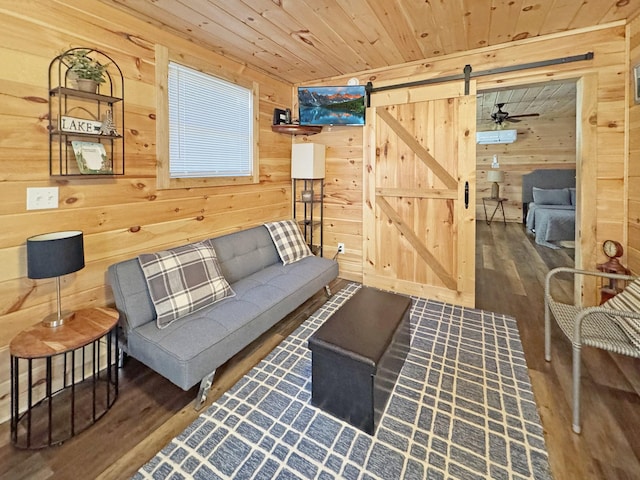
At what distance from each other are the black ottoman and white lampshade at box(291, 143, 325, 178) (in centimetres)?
197

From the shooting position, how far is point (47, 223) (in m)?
1.87

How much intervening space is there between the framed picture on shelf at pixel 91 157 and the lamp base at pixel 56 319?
0.84m

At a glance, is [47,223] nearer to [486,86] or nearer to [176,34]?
[176,34]

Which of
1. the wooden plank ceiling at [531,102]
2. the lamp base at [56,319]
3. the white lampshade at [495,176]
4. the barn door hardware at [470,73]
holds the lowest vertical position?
the lamp base at [56,319]

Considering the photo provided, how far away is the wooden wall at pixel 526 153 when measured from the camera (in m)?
7.16

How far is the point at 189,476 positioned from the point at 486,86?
11.7 feet

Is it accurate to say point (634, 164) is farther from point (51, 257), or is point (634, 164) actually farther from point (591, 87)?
point (51, 257)

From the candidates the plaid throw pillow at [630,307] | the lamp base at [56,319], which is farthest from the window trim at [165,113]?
the plaid throw pillow at [630,307]

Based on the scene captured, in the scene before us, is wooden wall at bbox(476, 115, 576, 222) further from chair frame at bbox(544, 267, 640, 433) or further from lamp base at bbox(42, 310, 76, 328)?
lamp base at bbox(42, 310, 76, 328)

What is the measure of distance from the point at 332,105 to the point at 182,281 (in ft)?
8.22

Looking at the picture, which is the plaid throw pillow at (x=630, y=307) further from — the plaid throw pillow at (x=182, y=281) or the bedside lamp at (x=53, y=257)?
the bedside lamp at (x=53, y=257)

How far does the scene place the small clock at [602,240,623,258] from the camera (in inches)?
96.2

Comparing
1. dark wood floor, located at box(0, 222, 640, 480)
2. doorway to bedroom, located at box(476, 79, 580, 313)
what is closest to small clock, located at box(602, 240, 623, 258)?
dark wood floor, located at box(0, 222, 640, 480)

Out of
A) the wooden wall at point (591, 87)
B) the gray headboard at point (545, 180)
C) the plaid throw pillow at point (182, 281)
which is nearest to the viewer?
the plaid throw pillow at point (182, 281)
